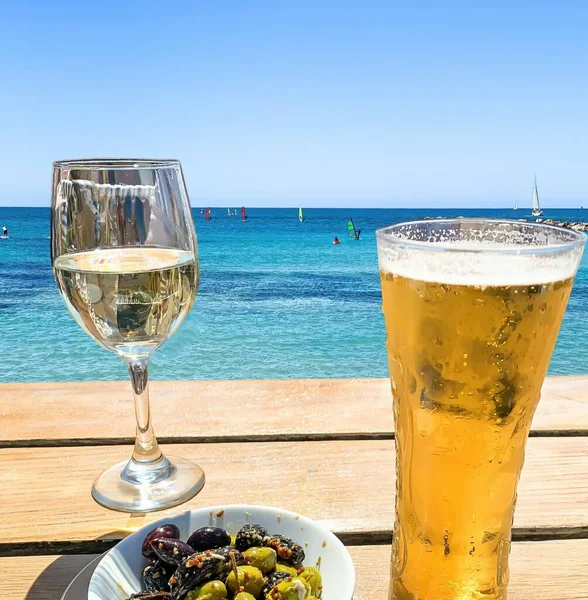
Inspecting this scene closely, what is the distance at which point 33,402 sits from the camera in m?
1.27

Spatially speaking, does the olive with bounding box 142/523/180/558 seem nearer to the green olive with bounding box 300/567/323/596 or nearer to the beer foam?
the green olive with bounding box 300/567/323/596

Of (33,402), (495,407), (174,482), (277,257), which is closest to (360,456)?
(174,482)

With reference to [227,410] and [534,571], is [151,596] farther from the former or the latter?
[227,410]

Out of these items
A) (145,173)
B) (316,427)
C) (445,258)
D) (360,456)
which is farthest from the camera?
(316,427)

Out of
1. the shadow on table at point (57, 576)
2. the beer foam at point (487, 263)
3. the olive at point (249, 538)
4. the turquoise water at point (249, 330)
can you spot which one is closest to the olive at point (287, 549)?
the olive at point (249, 538)

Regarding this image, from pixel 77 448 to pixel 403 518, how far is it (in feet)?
2.05

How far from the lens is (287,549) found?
691mm

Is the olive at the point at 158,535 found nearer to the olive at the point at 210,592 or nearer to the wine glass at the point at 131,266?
the olive at the point at 210,592

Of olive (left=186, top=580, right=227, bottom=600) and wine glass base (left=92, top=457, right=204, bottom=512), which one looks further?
wine glass base (left=92, top=457, right=204, bottom=512)

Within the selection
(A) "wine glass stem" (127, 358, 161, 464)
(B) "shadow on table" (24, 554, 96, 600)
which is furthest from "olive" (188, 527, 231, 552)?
(A) "wine glass stem" (127, 358, 161, 464)

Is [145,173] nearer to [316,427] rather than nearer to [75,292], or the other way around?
[75,292]

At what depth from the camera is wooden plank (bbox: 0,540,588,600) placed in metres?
0.69

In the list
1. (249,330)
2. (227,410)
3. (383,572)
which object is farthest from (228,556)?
(249,330)

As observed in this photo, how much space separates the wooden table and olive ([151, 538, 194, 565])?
0.42ft
